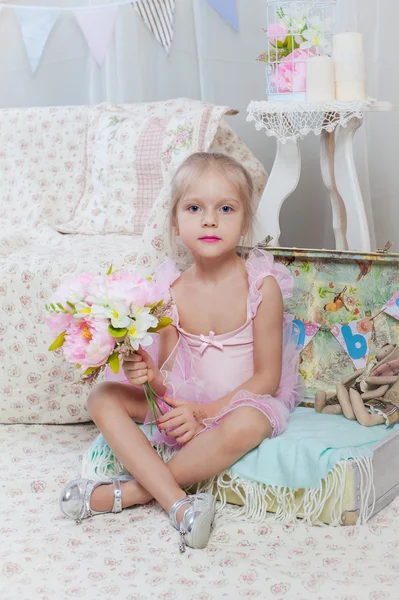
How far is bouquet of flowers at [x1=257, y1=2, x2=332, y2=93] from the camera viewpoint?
1.98 meters

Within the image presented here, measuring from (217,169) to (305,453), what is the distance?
0.61 meters

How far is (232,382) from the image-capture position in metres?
1.69

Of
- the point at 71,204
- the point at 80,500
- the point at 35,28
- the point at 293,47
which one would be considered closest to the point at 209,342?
the point at 80,500

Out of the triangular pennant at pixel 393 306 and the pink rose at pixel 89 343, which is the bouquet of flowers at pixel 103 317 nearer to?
the pink rose at pixel 89 343

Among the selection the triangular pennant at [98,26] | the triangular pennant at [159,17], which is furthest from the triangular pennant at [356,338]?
the triangular pennant at [98,26]

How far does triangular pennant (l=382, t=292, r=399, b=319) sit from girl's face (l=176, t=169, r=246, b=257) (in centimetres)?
38

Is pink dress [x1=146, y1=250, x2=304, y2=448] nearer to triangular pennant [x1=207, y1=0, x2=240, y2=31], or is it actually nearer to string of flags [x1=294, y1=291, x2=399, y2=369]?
string of flags [x1=294, y1=291, x2=399, y2=369]

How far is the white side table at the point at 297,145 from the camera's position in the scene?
1.89 meters

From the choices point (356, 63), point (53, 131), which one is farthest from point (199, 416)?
point (53, 131)

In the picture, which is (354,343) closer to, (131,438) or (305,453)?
(305,453)

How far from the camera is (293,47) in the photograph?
1999 mm

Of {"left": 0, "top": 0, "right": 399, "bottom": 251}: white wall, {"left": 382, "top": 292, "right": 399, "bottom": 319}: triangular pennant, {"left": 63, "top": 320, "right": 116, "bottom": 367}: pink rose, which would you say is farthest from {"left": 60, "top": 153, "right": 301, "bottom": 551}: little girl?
{"left": 0, "top": 0, "right": 399, "bottom": 251}: white wall

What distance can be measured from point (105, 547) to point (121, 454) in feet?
0.63

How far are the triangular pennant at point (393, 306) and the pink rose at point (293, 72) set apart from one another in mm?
558
